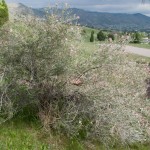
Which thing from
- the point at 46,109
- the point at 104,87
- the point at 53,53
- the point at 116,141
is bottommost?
the point at 116,141

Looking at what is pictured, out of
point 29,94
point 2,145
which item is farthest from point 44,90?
point 2,145

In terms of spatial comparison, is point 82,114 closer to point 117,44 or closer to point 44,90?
point 44,90

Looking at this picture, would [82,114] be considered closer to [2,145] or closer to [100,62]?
[100,62]

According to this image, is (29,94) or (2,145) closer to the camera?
(2,145)

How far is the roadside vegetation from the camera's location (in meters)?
6.69

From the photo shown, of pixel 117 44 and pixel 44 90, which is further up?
pixel 117 44

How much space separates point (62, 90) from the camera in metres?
6.99

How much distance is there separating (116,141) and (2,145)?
1893 millimetres

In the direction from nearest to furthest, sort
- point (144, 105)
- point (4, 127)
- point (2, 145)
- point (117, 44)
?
point (2, 145) < point (4, 127) < point (117, 44) < point (144, 105)

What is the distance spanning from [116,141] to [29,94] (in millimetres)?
1565

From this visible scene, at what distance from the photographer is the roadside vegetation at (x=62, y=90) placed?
6.69m

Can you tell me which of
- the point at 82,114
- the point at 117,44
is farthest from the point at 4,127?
the point at 117,44

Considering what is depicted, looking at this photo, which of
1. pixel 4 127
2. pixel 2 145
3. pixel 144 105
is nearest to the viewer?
pixel 2 145

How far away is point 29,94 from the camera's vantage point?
6.91 metres
